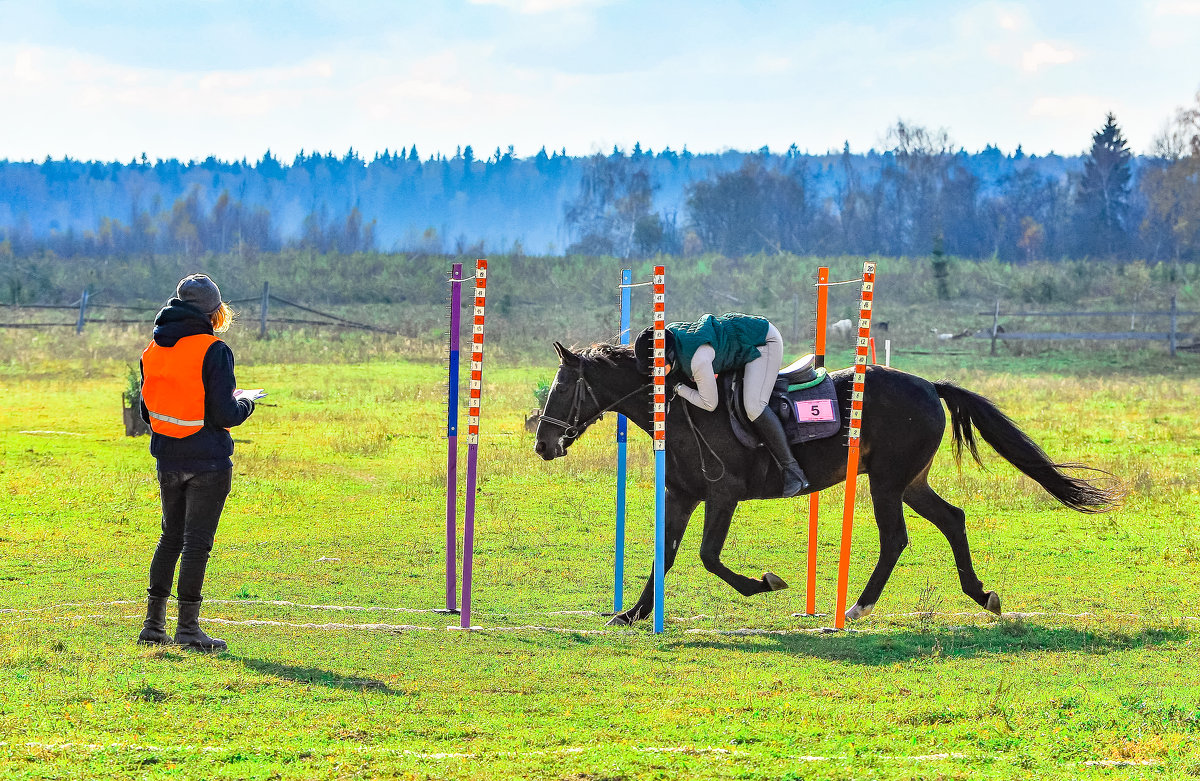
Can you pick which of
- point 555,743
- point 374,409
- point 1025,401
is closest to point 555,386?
point 555,743

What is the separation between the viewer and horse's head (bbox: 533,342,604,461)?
30.9ft

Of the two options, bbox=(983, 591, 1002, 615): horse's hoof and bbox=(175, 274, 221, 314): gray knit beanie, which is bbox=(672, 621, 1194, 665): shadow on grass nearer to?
bbox=(983, 591, 1002, 615): horse's hoof

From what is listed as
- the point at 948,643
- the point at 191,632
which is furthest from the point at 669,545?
the point at 191,632

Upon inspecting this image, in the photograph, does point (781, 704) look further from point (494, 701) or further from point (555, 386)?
point (555, 386)

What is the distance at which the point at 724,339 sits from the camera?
9.45 m

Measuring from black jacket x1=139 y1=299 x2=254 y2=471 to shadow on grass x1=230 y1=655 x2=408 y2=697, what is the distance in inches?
48.8

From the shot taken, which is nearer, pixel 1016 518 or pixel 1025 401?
pixel 1016 518

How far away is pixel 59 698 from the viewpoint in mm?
6191

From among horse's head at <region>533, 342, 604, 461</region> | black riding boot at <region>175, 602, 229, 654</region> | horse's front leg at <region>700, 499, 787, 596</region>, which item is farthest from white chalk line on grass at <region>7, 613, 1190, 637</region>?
horse's head at <region>533, 342, 604, 461</region>

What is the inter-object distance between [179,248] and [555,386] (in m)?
133

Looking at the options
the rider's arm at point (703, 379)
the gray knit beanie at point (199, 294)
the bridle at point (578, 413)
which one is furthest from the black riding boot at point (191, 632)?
the rider's arm at point (703, 379)

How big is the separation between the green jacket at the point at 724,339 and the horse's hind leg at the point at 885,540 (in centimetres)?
151

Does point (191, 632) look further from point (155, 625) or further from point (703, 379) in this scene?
point (703, 379)

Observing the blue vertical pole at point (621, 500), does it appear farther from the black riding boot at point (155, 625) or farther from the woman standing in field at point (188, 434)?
the black riding boot at point (155, 625)
